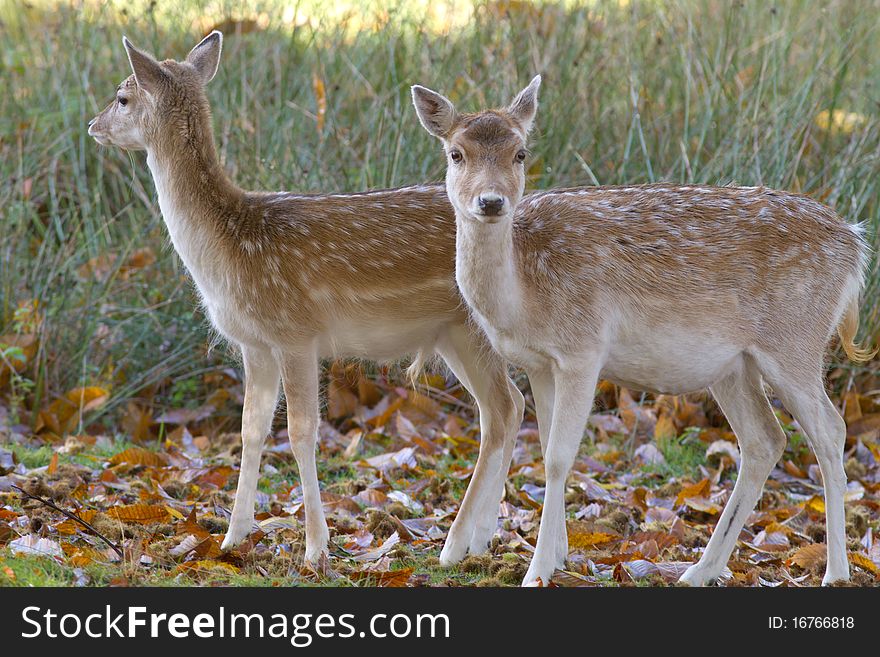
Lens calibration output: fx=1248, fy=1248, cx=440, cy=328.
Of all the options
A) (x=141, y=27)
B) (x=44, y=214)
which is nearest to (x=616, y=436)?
(x=44, y=214)

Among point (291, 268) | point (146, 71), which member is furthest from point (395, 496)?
point (146, 71)

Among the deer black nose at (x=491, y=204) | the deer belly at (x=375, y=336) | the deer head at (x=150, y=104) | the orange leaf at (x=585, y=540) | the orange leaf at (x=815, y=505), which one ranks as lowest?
the orange leaf at (x=815, y=505)

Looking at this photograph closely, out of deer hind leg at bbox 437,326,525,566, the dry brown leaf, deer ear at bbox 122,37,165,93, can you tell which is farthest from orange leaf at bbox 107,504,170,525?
the dry brown leaf

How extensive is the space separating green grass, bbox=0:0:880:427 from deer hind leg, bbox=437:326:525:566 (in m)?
2.28

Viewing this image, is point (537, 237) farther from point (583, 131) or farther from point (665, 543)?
point (583, 131)

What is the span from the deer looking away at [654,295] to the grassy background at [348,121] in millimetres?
2402

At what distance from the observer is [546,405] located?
215 inches

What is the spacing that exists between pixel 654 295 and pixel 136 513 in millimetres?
2454

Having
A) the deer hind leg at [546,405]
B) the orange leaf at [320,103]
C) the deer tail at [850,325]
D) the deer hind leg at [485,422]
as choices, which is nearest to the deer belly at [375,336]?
the deer hind leg at [485,422]

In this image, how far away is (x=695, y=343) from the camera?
511cm

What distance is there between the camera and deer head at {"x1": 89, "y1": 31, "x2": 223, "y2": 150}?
216 inches

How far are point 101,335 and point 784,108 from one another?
4.71 metres

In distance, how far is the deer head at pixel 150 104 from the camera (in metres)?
5.48

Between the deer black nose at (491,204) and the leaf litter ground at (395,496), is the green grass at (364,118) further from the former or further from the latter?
the deer black nose at (491,204)
